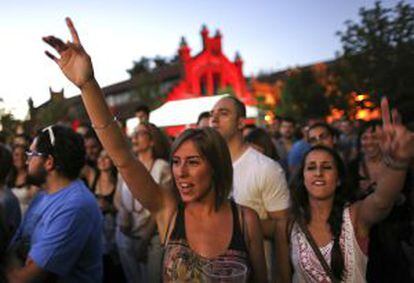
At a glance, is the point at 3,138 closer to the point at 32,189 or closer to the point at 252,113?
the point at 32,189

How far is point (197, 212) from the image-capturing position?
2.31 meters

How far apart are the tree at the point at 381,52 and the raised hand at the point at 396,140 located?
8.74 meters

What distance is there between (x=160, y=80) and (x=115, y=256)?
36.7 metres

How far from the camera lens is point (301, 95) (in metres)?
35.8

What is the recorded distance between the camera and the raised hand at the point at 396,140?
2367mm

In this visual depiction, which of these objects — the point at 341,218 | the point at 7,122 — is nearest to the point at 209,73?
the point at 7,122

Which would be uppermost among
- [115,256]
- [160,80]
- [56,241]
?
[160,80]

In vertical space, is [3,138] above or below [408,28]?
below

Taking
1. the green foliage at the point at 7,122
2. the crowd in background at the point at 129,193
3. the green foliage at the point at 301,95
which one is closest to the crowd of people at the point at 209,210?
the crowd in background at the point at 129,193

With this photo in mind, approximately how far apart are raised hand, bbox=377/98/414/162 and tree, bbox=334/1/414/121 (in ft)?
28.7

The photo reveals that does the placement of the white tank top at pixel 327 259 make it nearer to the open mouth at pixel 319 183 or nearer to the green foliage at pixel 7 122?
the open mouth at pixel 319 183

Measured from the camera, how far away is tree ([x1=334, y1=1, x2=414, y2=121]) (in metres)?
11.0

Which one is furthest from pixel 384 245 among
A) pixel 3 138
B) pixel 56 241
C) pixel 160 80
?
pixel 160 80

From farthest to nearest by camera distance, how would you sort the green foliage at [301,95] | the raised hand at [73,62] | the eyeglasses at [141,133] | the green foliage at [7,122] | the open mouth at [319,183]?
1. the green foliage at [301,95]
2. the eyeglasses at [141,133]
3. the green foliage at [7,122]
4. the open mouth at [319,183]
5. the raised hand at [73,62]
